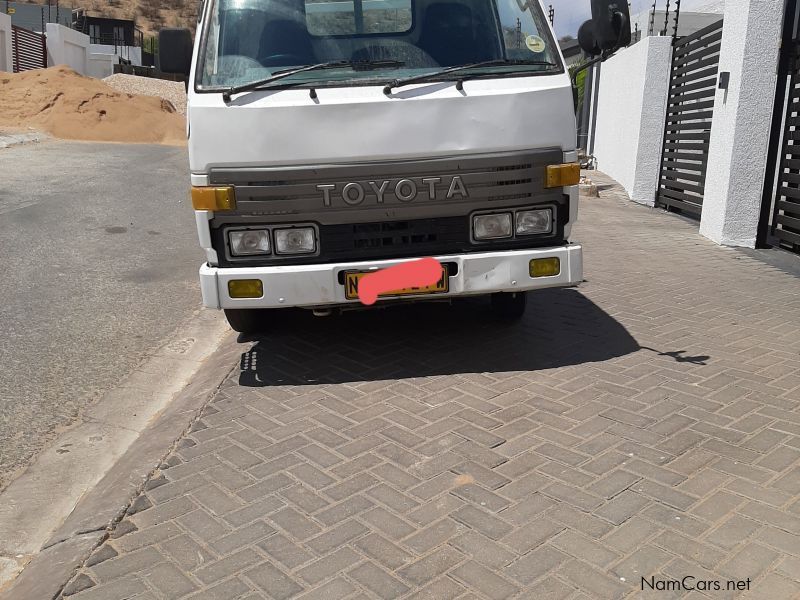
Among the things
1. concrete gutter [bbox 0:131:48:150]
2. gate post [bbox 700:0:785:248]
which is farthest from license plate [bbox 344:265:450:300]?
concrete gutter [bbox 0:131:48:150]

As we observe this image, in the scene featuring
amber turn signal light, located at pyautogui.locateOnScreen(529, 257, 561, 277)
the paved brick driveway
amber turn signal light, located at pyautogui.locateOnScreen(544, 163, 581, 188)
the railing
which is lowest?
the paved brick driveway

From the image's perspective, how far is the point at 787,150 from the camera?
8.23m

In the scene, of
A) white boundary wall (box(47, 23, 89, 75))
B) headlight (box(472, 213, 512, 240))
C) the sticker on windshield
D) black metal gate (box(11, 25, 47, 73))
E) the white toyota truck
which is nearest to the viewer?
the white toyota truck

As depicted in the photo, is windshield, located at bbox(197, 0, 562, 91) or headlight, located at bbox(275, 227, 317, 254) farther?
windshield, located at bbox(197, 0, 562, 91)

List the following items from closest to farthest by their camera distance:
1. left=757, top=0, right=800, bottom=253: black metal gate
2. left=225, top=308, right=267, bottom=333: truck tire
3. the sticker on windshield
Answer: the sticker on windshield
left=225, top=308, right=267, bottom=333: truck tire
left=757, top=0, right=800, bottom=253: black metal gate

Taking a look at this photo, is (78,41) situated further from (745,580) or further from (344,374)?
(745,580)

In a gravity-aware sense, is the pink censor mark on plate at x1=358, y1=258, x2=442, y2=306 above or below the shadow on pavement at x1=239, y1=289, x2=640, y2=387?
above

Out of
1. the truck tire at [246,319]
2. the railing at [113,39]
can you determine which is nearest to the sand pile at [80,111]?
the truck tire at [246,319]

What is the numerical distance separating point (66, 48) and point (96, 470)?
40.5 m

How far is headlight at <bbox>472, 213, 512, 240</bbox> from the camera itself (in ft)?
14.5

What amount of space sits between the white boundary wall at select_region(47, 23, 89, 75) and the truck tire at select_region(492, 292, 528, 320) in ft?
122

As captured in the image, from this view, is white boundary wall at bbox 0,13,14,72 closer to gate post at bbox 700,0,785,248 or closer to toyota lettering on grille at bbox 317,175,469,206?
gate post at bbox 700,0,785,248

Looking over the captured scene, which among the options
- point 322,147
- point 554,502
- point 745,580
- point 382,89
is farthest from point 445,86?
point 745,580

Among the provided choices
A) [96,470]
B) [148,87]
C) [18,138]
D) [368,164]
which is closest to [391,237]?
[368,164]
